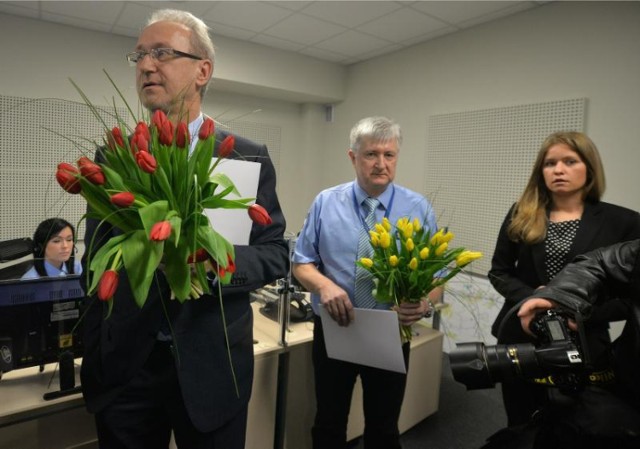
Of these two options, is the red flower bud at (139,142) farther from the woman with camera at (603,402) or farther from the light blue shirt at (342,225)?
the light blue shirt at (342,225)

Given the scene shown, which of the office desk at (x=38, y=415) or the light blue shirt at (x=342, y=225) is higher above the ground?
the light blue shirt at (x=342, y=225)

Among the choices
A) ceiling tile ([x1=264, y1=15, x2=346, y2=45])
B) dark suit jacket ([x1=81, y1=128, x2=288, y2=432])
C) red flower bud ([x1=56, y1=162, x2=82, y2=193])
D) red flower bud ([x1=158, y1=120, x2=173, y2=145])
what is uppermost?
ceiling tile ([x1=264, y1=15, x2=346, y2=45])

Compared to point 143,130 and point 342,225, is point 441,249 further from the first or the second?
point 143,130

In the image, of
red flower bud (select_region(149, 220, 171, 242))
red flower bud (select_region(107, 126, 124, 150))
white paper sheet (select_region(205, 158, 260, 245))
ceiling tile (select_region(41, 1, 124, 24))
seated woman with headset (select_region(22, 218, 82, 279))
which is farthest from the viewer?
ceiling tile (select_region(41, 1, 124, 24))

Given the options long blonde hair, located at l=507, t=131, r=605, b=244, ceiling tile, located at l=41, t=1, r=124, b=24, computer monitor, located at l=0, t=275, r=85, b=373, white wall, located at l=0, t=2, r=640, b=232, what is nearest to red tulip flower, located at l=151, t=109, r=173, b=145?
computer monitor, located at l=0, t=275, r=85, b=373

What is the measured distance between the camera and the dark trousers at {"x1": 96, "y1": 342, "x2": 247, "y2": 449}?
895mm

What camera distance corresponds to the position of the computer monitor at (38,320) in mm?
1229

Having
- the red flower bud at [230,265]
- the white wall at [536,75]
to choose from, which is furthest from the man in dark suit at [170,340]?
the white wall at [536,75]

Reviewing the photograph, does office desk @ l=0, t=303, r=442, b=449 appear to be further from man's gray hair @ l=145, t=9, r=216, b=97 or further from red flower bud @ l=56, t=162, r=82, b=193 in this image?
man's gray hair @ l=145, t=9, r=216, b=97

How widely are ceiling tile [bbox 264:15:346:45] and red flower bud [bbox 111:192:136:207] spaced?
3.16 meters

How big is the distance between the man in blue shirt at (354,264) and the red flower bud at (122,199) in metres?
0.90

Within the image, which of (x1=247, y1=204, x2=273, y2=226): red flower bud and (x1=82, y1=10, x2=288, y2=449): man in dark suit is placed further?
(x1=82, y1=10, x2=288, y2=449): man in dark suit

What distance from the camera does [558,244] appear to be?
4.84ft

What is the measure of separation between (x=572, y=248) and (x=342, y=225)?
2.80 ft
